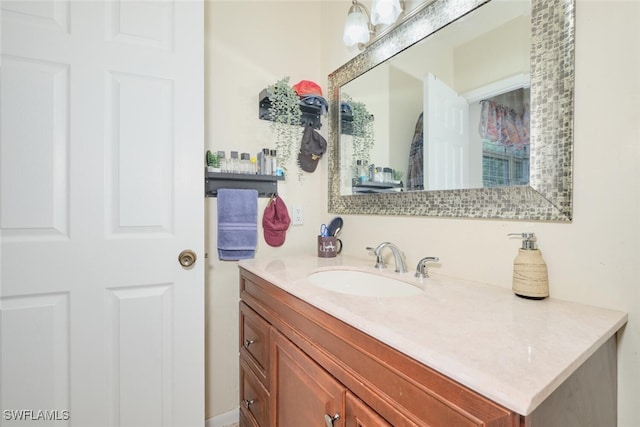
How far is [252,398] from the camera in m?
1.26

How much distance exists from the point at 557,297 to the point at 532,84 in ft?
1.97

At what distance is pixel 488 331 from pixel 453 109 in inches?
31.7

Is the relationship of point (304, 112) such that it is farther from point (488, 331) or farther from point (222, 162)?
point (488, 331)

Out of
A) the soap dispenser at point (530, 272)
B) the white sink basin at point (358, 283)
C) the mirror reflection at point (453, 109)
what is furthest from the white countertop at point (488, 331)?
the mirror reflection at point (453, 109)

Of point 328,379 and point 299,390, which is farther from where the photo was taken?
point 299,390

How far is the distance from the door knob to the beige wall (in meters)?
0.29

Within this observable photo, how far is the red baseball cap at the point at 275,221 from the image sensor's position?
5.27ft

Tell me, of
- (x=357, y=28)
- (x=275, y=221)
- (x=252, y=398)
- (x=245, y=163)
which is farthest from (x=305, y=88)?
(x=252, y=398)

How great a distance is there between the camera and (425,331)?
1.99 feet

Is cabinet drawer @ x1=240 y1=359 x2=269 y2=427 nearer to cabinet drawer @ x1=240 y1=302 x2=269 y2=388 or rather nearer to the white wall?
cabinet drawer @ x1=240 y1=302 x2=269 y2=388

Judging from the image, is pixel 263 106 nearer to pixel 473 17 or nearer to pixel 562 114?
pixel 473 17

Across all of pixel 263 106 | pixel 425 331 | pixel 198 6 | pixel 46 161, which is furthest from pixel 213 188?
pixel 425 331

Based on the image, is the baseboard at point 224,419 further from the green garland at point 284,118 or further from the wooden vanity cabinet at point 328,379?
the green garland at point 284,118

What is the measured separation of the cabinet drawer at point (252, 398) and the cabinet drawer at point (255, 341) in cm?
4
